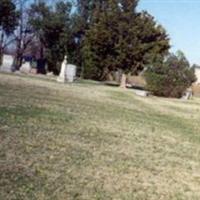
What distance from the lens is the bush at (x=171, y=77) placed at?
144 feet

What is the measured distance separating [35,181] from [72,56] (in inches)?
2581

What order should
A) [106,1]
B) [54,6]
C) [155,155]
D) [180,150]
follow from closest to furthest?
[155,155] < [180,150] < [106,1] < [54,6]

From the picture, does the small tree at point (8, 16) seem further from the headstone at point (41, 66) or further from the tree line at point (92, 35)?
the headstone at point (41, 66)

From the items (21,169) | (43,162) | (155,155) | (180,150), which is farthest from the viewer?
(180,150)

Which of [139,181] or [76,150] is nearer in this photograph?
[139,181]

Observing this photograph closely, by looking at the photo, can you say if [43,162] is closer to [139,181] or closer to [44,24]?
[139,181]

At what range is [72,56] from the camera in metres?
72.4

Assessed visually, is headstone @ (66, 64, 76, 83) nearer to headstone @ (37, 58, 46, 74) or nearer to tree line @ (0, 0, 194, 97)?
tree line @ (0, 0, 194, 97)

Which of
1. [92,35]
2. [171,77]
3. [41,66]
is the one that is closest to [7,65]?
[92,35]

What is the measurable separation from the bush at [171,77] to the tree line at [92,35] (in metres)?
0.73

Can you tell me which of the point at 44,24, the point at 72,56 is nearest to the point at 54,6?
the point at 44,24

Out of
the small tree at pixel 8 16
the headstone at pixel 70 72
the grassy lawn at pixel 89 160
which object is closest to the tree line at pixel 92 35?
the small tree at pixel 8 16

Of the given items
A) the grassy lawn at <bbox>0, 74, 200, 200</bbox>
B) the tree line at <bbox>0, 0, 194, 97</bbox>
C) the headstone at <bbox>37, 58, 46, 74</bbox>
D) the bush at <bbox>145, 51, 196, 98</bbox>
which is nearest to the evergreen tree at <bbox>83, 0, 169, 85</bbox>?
the tree line at <bbox>0, 0, 194, 97</bbox>

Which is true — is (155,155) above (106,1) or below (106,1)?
below
